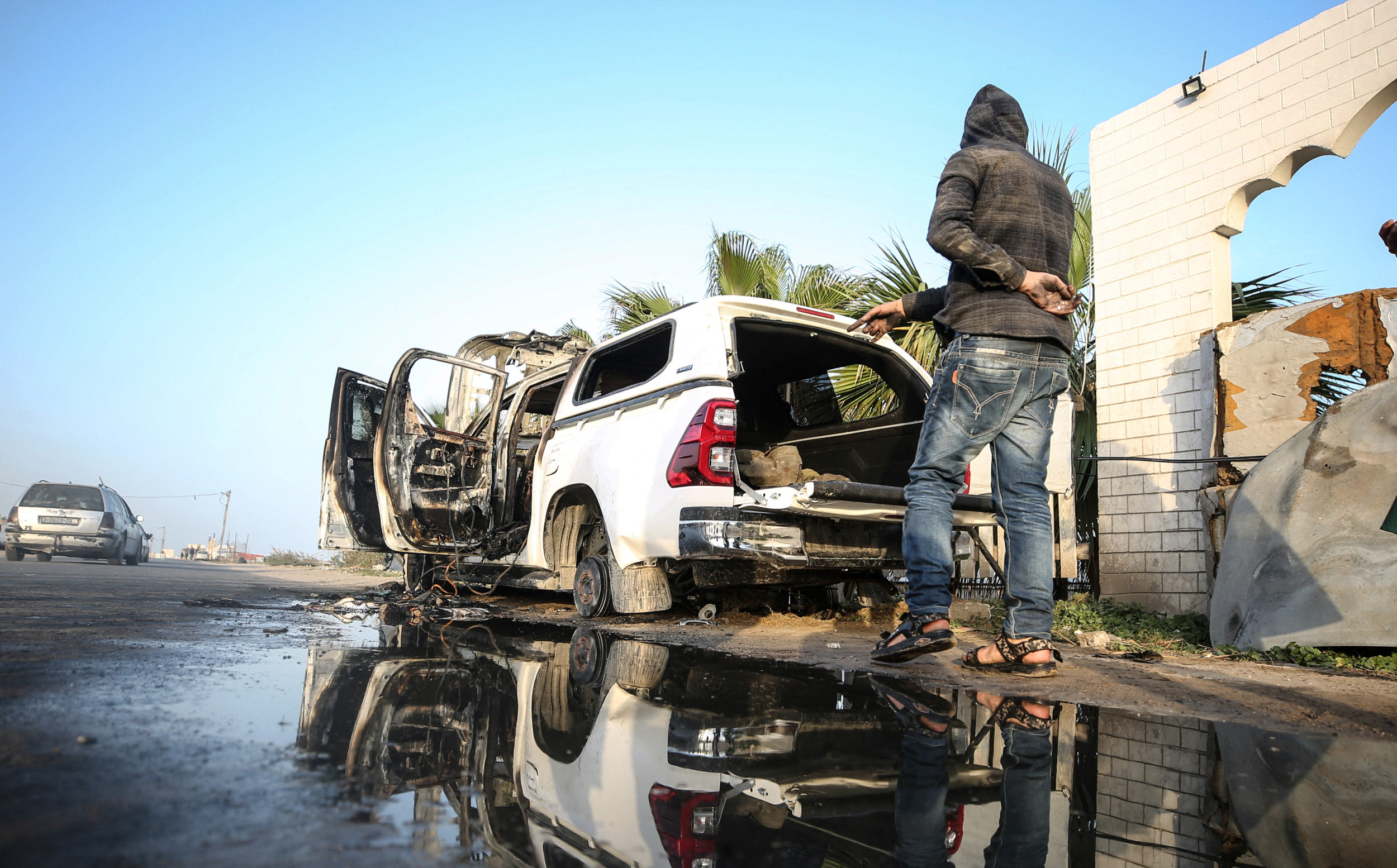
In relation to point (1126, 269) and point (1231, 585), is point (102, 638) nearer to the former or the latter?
point (1231, 585)

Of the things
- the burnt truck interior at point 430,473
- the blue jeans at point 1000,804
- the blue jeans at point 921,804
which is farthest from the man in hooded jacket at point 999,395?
the burnt truck interior at point 430,473

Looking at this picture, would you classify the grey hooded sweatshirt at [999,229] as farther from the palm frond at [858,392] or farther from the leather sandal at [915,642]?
the palm frond at [858,392]

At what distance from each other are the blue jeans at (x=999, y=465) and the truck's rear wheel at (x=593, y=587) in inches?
98.9

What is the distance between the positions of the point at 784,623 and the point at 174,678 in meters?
3.72

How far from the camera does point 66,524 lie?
15367mm

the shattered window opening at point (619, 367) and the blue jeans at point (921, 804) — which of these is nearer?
the blue jeans at point (921, 804)

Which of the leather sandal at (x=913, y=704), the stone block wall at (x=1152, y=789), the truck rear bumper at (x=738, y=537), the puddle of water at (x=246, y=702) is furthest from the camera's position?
the truck rear bumper at (x=738, y=537)

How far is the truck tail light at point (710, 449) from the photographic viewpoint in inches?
175

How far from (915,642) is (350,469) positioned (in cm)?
577

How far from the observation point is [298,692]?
2.52 m

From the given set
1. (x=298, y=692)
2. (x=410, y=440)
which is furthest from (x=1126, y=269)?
(x=298, y=692)

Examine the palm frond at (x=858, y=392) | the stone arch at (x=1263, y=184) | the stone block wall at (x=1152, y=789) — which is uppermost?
the stone arch at (x=1263, y=184)

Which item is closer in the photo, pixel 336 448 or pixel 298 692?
pixel 298 692

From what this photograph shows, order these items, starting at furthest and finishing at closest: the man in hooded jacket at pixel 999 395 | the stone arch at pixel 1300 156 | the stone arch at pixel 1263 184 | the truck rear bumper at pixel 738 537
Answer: the stone arch at pixel 1263 184, the stone arch at pixel 1300 156, the truck rear bumper at pixel 738 537, the man in hooded jacket at pixel 999 395
